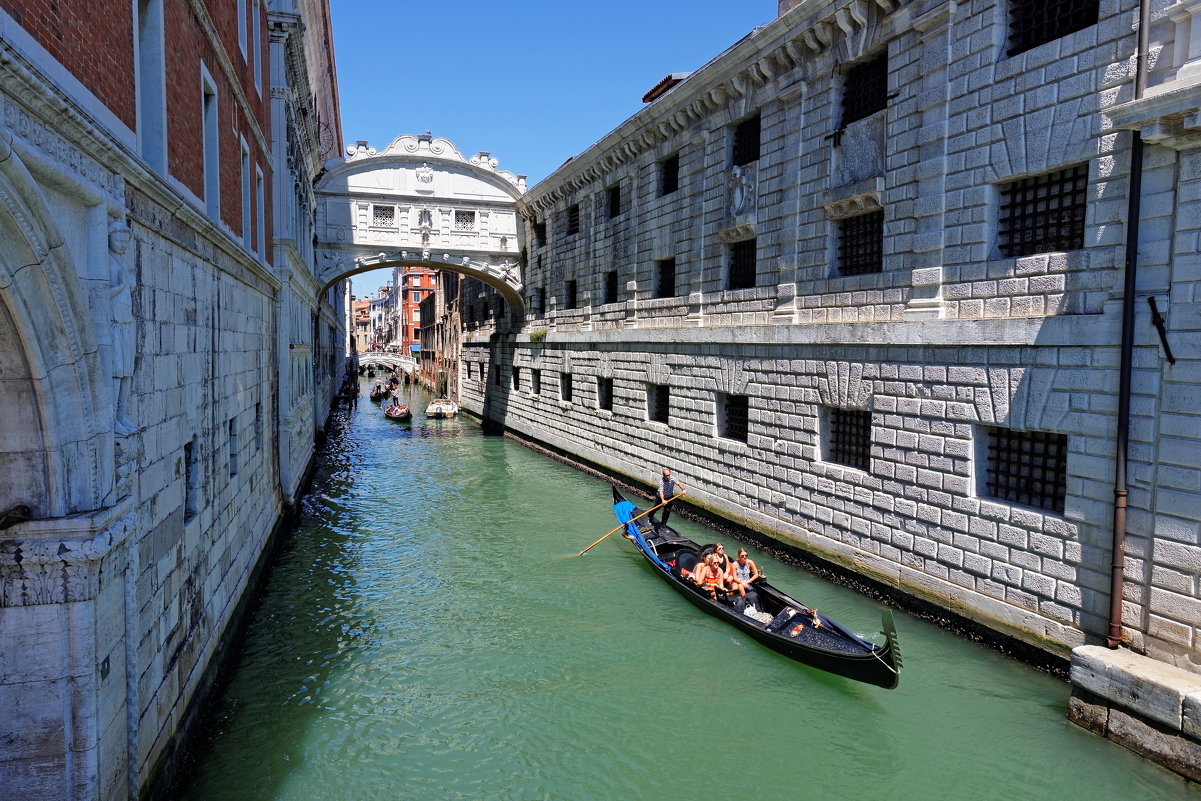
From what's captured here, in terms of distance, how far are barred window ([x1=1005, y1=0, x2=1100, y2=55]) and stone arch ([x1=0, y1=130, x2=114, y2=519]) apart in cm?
909

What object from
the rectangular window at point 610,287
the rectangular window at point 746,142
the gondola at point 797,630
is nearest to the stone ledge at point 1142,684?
the gondola at point 797,630

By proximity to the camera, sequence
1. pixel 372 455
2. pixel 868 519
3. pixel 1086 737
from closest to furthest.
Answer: pixel 1086 737
pixel 868 519
pixel 372 455

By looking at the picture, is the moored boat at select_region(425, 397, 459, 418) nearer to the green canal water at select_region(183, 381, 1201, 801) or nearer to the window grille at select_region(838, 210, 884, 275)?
the green canal water at select_region(183, 381, 1201, 801)

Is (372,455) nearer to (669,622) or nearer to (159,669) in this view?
(669,622)

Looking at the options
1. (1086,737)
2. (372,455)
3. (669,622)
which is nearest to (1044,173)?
(1086,737)

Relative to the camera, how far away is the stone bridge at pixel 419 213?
23.4m

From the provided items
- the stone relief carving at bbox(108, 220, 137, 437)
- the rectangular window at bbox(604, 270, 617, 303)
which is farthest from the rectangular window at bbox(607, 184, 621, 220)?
the stone relief carving at bbox(108, 220, 137, 437)

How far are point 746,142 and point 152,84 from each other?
10.1m

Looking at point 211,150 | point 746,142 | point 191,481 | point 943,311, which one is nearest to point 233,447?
point 191,481

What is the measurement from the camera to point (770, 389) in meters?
12.1

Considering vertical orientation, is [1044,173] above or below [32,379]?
above

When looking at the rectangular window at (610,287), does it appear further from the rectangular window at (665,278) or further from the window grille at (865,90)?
the window grille at (865,90)

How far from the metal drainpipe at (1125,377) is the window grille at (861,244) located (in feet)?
11.0

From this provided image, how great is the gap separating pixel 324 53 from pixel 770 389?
1141 inches
